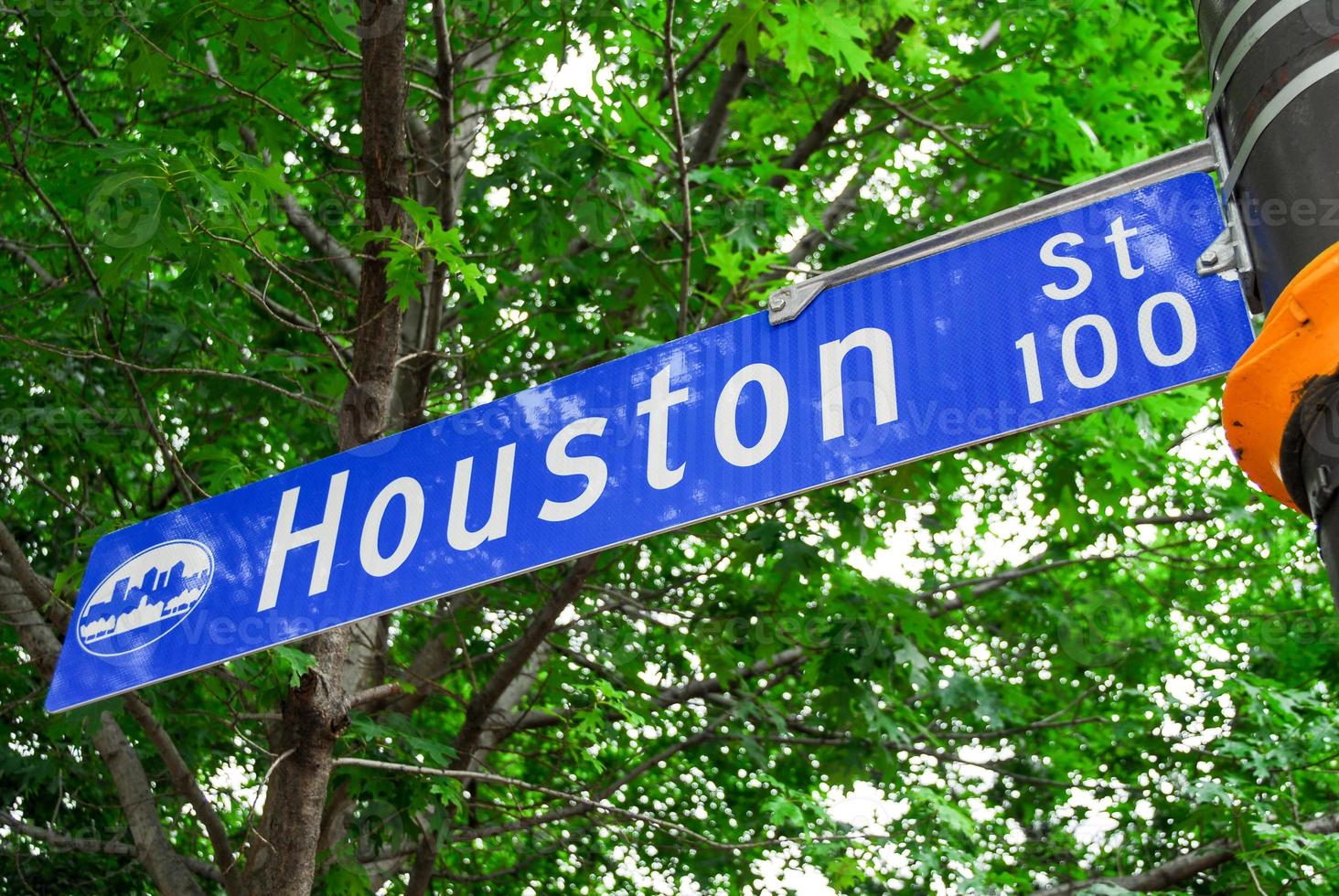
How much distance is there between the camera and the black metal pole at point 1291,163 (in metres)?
1.01

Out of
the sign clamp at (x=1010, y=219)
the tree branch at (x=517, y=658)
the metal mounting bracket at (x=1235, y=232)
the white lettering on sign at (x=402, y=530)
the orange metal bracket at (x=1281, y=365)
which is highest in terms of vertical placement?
the tree branch at (x=517, y=658)

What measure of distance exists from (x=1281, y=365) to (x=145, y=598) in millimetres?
2215

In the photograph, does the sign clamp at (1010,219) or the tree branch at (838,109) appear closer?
the sign clamp at (1010,219)

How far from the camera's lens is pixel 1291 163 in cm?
113

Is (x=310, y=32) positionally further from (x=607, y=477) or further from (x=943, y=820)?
(x=943, y=820)

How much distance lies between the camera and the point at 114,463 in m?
6.10

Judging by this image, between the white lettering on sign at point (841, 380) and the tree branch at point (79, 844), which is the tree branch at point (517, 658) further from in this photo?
the white lettering on sign at point (841, 380)

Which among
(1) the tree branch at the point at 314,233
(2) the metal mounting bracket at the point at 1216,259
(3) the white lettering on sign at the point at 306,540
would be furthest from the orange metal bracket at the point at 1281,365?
(1) the tree branch at the point at 314,233

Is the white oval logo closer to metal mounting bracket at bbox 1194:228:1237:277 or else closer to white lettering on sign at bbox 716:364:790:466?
white lettering on sign at bbox 716:364:790:466

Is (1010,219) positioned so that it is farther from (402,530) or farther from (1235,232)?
(402,530)

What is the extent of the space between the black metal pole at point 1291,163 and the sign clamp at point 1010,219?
1.34 feet

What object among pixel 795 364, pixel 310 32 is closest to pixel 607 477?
pixel 795 364

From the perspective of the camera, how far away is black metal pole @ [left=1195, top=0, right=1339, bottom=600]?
39.8 inches

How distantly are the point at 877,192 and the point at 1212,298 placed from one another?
576cm
